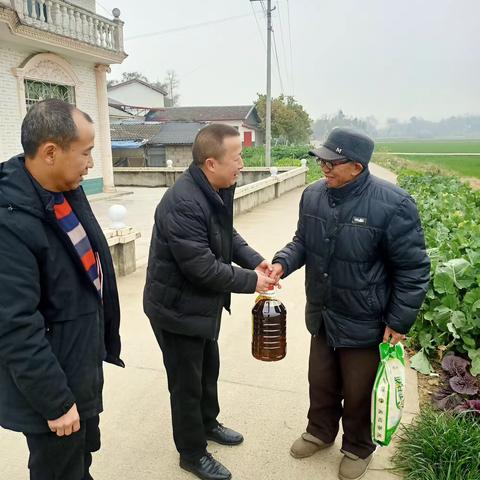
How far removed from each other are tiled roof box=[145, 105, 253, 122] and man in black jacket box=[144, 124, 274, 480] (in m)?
42.5

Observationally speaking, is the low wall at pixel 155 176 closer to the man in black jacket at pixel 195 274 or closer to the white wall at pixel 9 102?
the white wall at pixel 9 102

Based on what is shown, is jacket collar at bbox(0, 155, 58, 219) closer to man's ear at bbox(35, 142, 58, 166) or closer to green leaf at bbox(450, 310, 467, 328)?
man's ear at bbox(35, 142, 58, 166)

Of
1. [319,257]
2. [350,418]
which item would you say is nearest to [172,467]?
[350,418]

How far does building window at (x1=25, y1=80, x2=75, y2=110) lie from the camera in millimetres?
12320

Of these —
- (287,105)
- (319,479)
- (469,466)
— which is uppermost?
(287,105)

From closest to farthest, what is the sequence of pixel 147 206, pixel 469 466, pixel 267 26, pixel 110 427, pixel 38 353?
pixel 38 353 < pixel 469 466 < pixel 110 427 < pixel 147 206 < pixel 267 26

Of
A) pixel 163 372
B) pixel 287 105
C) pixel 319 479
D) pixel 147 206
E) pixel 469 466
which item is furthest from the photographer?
pixel 287 105

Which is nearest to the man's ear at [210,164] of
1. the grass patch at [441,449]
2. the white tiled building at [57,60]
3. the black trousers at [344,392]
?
the black trousers at [344,392]

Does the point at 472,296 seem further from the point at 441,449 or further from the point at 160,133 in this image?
the point at 160,133

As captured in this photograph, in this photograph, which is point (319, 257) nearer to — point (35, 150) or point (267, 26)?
point (35, 150)

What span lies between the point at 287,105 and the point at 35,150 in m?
48.1

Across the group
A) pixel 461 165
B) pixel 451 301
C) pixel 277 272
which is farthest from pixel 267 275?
pixel 461 165

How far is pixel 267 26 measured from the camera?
20.0 m

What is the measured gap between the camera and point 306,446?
2.79m
